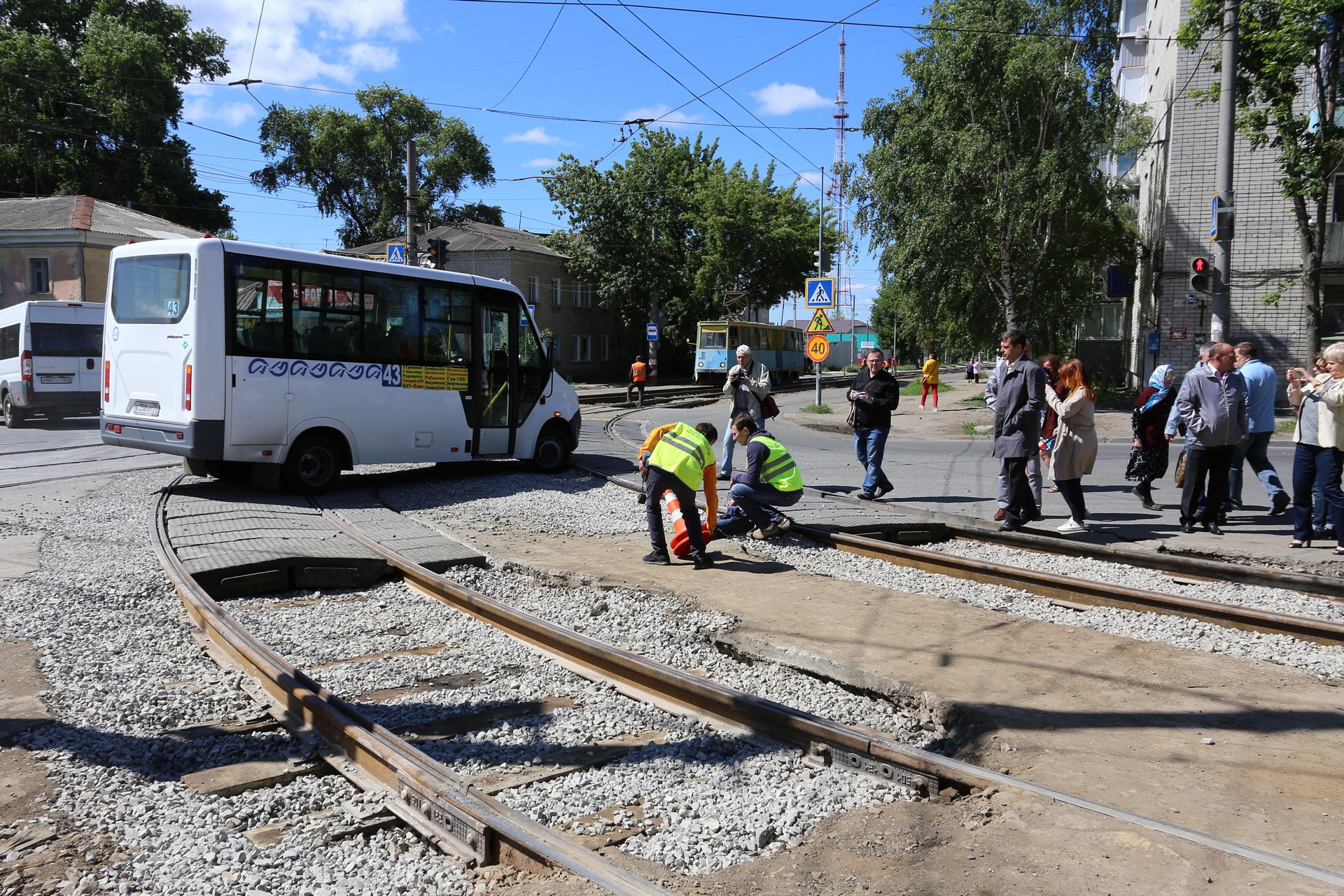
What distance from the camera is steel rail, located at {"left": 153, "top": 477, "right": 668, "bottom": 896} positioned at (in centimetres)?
313

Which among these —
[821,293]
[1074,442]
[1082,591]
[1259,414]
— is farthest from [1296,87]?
[1082,591]

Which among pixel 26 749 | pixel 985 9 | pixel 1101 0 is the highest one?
pixel 1101 0

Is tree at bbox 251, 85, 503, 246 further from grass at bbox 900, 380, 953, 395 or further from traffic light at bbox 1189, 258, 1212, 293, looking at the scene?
traffic light at bbox 1189, 258, 1212, 293

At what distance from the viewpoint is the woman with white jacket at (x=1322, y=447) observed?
7977 mm

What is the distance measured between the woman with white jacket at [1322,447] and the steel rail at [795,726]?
580 cm

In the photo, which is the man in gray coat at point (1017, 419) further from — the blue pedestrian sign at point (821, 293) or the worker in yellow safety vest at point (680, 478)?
the blue pedestrian sign at point (821, 293)

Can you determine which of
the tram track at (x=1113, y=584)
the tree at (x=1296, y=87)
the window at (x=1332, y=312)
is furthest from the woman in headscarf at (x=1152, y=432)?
the window at (x=1332, y=312)

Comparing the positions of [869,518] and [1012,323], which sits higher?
[1012,323]

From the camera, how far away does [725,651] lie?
5.75 meters

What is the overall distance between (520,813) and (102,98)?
5248 cm

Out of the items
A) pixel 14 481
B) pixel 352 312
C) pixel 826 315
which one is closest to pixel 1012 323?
pixel 826 315

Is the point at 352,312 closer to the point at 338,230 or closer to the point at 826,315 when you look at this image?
the point at 826,315

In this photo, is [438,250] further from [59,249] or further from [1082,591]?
[59,249]

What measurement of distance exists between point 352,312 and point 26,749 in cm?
805
